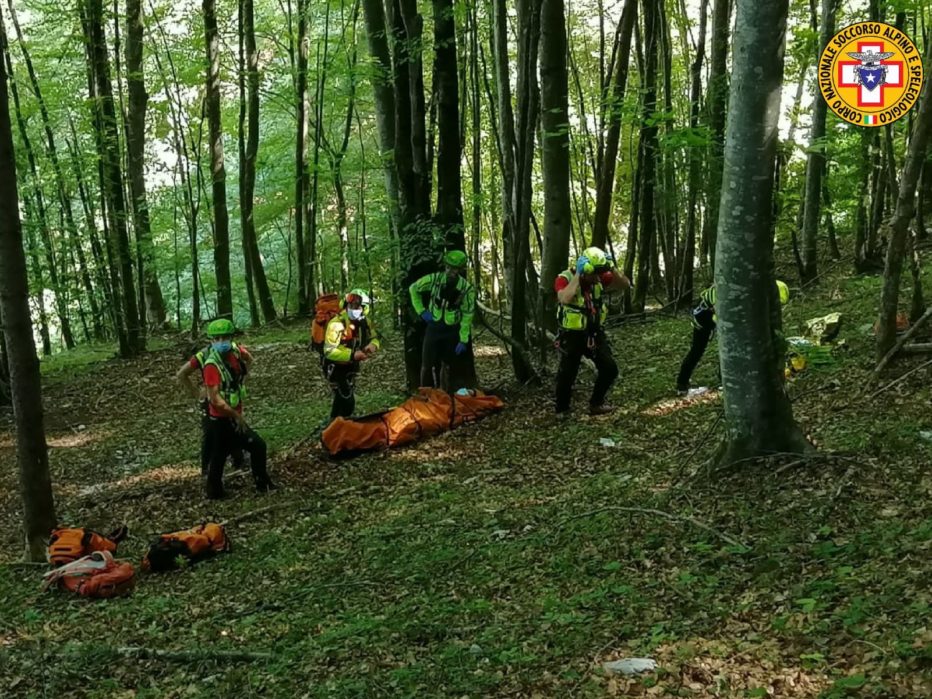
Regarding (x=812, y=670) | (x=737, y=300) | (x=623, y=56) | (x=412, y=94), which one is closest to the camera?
(x=812, y=670)

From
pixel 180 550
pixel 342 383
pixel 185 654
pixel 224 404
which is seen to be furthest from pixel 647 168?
pixel 185 654

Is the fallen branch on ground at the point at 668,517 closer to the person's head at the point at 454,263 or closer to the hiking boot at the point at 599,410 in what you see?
the hiking boot at the point at 599,410

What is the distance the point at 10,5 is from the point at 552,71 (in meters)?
16.9

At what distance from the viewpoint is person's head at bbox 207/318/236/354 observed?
27.4ft

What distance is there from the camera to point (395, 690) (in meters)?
4.27

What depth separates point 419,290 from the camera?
33.0 ft

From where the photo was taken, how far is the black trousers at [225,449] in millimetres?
8375

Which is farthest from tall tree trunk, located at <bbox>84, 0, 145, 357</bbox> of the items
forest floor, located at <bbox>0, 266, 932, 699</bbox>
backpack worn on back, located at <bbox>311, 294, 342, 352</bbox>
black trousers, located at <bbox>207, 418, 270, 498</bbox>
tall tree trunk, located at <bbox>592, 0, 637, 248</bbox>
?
black trousers, located at <bbox>207, 418, 270, 498</bbox>

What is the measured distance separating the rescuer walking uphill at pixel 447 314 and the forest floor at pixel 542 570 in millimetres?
1055

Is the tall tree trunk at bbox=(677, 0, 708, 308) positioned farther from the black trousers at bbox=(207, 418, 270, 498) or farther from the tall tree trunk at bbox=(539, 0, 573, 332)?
the black trousers at bbox=(207, 418, 270, 498)

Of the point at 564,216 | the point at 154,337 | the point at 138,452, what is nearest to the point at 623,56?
the point at 564,216

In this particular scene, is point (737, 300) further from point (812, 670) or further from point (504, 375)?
point (504, 375)

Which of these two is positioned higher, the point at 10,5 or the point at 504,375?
the point at 10,5

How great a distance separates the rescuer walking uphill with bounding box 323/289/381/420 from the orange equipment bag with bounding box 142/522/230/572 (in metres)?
3.28
